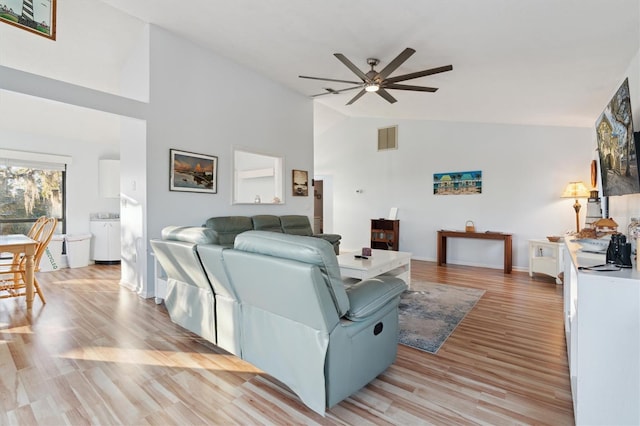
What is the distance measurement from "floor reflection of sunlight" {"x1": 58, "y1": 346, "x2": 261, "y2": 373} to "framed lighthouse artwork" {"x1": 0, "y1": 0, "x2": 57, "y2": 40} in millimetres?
3130

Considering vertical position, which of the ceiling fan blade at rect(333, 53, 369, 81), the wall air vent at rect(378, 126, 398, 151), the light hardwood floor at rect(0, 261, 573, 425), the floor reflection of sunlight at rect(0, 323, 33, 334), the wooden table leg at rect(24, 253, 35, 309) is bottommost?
the light hardwood floor at rect(0, 261, 573, 425)

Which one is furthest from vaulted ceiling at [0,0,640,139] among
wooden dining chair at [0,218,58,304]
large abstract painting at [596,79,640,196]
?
wooden dining chair at [0,218,58,304]

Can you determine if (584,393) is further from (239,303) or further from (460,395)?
(239,303)

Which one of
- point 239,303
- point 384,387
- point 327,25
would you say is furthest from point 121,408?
point 327,25

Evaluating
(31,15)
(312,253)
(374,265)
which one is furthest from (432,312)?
(31,15)

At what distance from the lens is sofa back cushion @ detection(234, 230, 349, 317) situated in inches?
63.4

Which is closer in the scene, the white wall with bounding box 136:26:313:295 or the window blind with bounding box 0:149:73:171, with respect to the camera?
the white wall with bounding box 136:26:313:295

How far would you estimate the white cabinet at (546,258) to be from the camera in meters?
4.63

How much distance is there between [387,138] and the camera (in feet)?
23.7

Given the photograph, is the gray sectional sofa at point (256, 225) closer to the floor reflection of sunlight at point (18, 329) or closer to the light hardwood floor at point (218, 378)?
the light hardwood floor at point (218, 378)

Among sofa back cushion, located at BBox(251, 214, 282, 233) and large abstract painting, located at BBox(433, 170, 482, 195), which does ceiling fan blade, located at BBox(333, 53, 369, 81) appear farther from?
large abstract painting, located at BBox(433, 170, 482, 195)

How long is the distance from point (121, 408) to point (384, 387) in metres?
1.53

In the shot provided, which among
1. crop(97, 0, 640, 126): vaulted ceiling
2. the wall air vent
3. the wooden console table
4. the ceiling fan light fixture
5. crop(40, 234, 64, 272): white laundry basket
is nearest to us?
crop(97, 0, 640, 126): vaulted ceiling

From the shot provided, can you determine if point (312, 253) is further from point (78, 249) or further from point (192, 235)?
point (78, 249)
